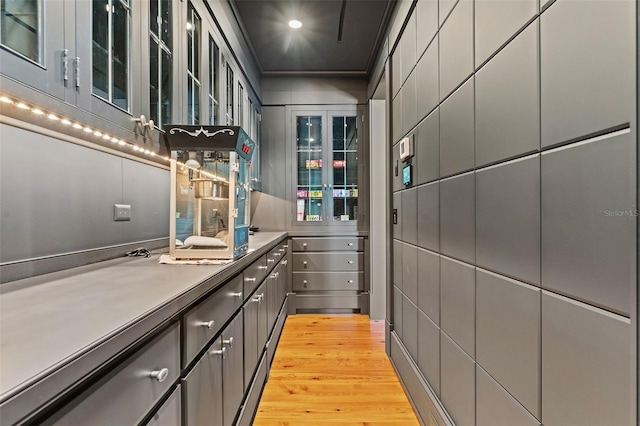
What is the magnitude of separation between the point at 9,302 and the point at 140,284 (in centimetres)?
25

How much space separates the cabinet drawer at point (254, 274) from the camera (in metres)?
1.52

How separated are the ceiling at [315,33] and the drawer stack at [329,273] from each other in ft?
6.31

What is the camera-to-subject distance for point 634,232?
563 millimetres

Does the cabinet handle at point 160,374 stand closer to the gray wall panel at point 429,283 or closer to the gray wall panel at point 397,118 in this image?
the gray wall panel at point 429,283

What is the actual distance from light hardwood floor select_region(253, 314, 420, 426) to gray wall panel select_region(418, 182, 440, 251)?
1006 mm

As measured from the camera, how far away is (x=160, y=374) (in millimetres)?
689

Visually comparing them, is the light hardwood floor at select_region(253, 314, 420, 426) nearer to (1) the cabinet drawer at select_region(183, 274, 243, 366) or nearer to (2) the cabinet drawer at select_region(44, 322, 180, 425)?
(1) the cabinet drawer at select_region(183, 274, 243, 366)

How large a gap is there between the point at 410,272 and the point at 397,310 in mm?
484

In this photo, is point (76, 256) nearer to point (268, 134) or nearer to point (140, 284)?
point (140, 284)

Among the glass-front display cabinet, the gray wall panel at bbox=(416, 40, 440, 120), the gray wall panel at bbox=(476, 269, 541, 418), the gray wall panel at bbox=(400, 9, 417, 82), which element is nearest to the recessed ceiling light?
the gray wall panel at bbox=(400, 9, 417, 82)

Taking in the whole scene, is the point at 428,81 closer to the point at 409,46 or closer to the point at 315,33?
the point at 409,46

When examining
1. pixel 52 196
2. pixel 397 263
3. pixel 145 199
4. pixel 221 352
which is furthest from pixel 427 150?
pixel 52 196

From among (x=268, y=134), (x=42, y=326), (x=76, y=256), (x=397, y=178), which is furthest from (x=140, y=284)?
(x=268, y=134)

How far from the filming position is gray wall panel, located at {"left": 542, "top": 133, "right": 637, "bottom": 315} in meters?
0.58
